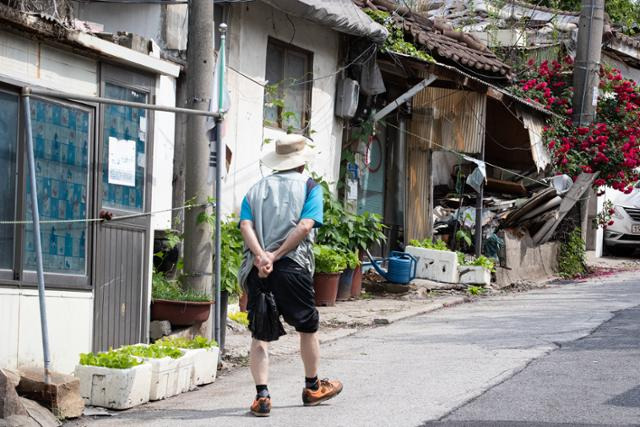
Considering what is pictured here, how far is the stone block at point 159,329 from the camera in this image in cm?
900

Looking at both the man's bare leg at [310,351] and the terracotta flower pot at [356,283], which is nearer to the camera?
the man's bare leg at [310,351]

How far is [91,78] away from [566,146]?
1257cm

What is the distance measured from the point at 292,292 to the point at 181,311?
234 cm

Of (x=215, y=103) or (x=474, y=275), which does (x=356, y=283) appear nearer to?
(x=474, y=275)

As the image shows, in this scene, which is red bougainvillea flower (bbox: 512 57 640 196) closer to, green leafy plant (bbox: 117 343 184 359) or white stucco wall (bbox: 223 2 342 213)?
white stucco wall (bbox: 223 2 342 213)

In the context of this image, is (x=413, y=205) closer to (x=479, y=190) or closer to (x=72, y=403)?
(x=479, y=190)

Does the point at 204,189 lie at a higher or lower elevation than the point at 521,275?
higher

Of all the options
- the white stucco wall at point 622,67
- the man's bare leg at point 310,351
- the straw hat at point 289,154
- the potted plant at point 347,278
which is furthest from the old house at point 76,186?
the white stucco wall at point 622,67

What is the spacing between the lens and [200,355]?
8203 millimetres

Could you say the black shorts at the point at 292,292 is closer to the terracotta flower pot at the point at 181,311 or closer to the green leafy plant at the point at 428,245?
the terracotta flower pot at the point at 181,311

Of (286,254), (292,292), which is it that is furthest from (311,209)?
(292,292)

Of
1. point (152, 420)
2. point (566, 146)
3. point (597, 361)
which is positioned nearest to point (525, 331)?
point (597, 361)

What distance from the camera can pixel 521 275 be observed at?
1714 cm

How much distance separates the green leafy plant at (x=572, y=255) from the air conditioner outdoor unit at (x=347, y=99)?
590cm
